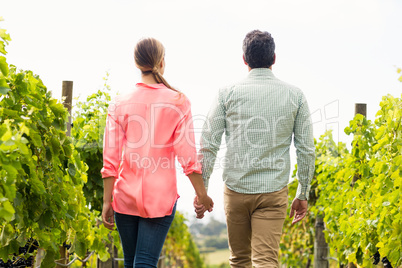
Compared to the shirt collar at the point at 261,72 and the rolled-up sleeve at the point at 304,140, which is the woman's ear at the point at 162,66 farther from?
the rolled-up sleeve at the point at 304,140

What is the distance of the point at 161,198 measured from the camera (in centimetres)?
248

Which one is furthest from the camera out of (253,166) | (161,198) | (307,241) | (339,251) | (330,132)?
(307,241)

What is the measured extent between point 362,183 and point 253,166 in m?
1.74

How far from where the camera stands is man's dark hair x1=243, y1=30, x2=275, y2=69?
2961 mm

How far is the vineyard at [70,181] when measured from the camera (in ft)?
8.38

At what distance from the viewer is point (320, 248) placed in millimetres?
5922

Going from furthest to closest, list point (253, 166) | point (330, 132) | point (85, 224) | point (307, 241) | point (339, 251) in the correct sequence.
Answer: point (307, 241) < point (330, 132) < point (339, 251) < point (85, 224) < point (253, 166)

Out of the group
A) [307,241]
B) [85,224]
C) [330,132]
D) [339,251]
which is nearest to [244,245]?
[85,224]

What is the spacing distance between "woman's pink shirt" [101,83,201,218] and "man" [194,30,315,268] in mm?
398

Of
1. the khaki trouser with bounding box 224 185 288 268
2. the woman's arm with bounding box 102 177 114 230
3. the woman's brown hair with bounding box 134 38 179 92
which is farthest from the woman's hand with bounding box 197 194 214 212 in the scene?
the woman's brown hair with bounding box 134 38 179 92

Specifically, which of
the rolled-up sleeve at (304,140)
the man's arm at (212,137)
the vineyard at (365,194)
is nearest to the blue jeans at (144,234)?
the man's arm at (212,137)

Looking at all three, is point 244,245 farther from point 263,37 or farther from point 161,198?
point 263,37

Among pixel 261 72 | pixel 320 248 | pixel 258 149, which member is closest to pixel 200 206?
pixel 258 149

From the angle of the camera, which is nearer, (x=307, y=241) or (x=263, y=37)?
(x=263, y=37)
